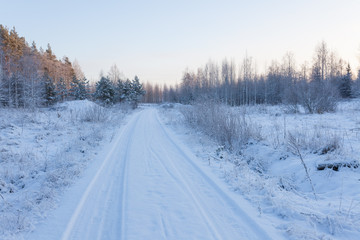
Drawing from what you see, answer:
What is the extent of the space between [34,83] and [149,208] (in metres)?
36.8

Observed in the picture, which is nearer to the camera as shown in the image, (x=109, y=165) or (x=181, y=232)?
(x=181, y=232)

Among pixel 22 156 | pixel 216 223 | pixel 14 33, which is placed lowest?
pixel 216 223

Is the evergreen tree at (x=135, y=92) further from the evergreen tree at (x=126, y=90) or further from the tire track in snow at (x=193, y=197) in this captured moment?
Answer: the tire track in snow at (x=193, y=197)

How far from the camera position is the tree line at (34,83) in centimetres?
2906

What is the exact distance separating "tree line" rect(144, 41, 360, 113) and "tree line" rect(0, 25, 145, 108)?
17.0 meters

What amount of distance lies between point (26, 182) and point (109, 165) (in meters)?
2.08

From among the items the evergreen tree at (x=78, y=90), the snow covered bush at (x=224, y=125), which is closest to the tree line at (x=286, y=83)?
the snow covered bush at (x=224, y=125)

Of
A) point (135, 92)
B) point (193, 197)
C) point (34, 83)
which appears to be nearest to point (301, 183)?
point (193, 197)

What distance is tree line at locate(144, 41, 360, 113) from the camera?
17.6m

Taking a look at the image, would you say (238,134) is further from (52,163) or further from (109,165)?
(52,163)

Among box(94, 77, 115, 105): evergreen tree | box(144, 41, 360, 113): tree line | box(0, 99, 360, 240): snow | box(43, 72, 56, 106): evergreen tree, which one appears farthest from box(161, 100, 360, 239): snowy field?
box(43, 72, 56, 106): evergreen tree

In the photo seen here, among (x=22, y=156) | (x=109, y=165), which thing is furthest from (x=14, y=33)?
(x=109, y=165)

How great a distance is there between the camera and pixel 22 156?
21.1ft

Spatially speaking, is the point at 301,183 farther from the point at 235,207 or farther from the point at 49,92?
the point at 49,92
